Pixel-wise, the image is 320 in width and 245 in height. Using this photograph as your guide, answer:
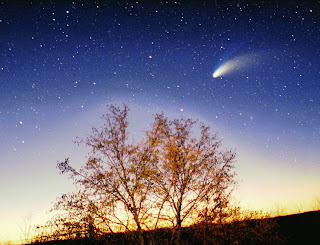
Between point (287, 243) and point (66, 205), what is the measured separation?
1735 cm

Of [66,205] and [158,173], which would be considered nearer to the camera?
[66,205]

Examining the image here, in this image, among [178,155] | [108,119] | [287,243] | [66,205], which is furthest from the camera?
[287,243]

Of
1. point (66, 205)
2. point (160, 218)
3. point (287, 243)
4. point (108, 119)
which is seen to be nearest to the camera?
point (66, 205)

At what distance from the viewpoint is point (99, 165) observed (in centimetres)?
1371

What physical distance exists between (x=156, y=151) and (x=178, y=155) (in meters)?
1.45

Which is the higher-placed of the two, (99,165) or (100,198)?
(99,165)

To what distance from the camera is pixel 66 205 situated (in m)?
12.1

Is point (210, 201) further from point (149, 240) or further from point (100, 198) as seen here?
point (100, 198)

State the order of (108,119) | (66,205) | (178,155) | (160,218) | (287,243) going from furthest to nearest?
(287,243) → (108,119) → (178,155) → (160,218) → (66,205)

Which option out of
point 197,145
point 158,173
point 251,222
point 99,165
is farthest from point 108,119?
point 251,222

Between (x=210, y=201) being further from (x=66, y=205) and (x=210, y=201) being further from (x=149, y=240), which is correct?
(x=66, y=205)

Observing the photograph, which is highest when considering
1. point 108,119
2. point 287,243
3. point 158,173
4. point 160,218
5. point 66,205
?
point 108,119

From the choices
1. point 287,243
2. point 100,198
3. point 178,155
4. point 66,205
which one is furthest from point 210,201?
point 287,243

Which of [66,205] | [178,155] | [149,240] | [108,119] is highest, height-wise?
[108,119]
